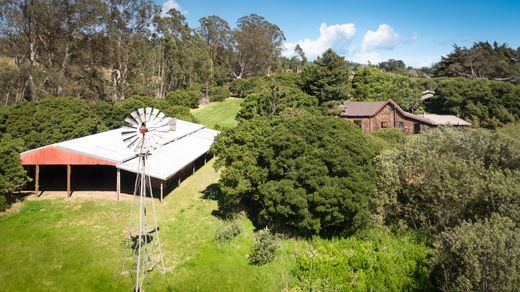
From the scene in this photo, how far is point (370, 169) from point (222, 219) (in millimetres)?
10142

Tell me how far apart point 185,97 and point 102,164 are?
134ft

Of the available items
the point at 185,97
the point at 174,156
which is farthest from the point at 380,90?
the point at 174,156

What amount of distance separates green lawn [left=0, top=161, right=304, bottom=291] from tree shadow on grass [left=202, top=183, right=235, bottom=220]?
558mm

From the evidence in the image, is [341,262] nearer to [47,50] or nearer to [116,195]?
[116,195]

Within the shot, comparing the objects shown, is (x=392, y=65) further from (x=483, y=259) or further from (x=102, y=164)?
(x=483, y=259)

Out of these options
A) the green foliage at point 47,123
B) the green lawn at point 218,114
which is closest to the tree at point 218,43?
the green lawn at point 218,114

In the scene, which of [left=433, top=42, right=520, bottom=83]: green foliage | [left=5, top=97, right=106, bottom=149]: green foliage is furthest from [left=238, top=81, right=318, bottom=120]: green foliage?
[left=433, top=42, right=520, bottom=83]: green foliage

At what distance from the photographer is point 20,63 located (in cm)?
4803

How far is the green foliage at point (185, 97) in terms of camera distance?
62144mm

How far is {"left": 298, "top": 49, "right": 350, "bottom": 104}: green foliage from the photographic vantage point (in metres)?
55.9

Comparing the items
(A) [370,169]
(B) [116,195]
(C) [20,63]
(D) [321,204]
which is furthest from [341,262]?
(C) [20,63]

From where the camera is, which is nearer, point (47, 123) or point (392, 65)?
point (47, 123)

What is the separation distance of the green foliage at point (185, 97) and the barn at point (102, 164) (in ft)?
87.7

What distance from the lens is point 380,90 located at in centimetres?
6575
